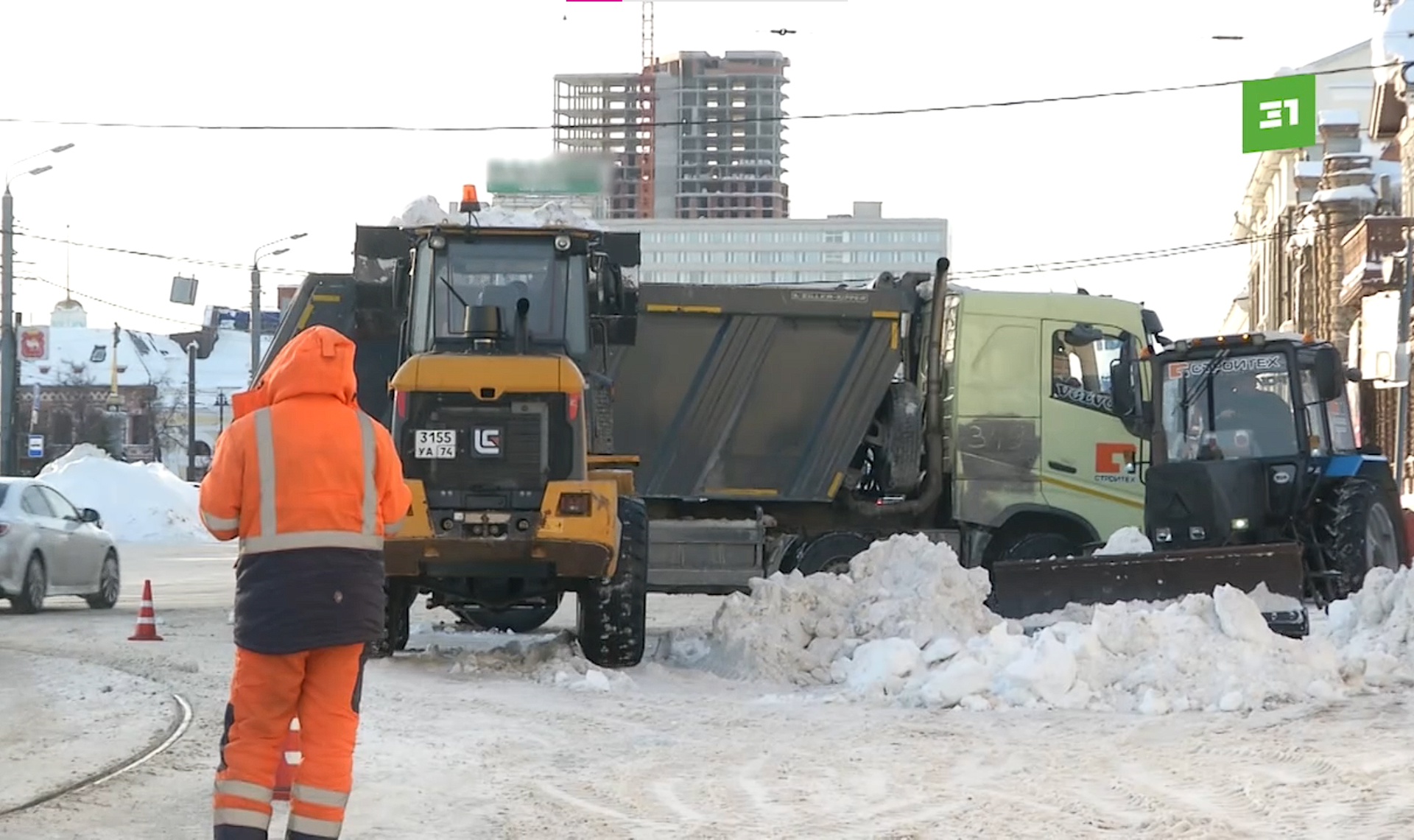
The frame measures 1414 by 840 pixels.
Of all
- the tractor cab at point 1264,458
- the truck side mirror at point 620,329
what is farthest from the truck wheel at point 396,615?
the tractor cab at point 1264,458

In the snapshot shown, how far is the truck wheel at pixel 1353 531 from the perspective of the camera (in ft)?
51.9

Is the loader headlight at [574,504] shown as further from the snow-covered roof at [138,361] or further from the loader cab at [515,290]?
the snow-covered roof at [138,361]

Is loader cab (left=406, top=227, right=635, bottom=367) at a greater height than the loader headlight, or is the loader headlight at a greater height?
loader cab (left=406, top=227, right=635, bottom=367)

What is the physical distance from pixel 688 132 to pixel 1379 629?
392 feet

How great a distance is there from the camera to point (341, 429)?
675cm

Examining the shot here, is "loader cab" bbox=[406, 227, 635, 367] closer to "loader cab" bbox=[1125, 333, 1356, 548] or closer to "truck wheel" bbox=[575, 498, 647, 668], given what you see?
"truck wheel" bbox=[575, 498, 647, 668]

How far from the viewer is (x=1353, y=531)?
51.9 feet

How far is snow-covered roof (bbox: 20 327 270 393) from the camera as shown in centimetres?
12475

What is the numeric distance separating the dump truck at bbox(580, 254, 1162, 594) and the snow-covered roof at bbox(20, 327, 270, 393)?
10922 centimetres

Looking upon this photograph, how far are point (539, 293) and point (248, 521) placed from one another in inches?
296

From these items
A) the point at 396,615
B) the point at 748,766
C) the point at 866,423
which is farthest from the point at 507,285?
the point at 748,766

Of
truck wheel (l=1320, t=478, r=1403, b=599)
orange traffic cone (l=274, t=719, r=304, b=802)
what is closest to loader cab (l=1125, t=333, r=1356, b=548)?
truck wheel (l=1320, t=478, r=1403, b=599)

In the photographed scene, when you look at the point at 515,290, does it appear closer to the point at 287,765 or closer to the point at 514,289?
the point at 514,289

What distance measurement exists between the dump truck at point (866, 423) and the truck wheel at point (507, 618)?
1111 mm
